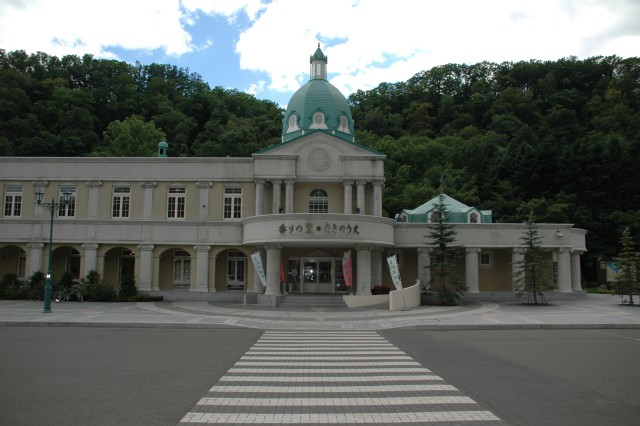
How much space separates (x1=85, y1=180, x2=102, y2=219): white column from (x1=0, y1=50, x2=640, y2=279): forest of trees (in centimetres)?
2157

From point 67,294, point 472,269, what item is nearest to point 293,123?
point 472,269

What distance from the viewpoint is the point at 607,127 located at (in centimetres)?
6731

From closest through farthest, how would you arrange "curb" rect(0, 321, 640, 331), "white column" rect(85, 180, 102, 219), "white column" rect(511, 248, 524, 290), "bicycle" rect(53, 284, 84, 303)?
"curb" rect(0, 321, 640, 331) < "bicycle" rect(53, 284, 84, 303) < "white column" rect(511, 248, 524, 290) < "white column" rect(85, 180, 102, 219)

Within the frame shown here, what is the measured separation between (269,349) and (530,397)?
27.3 ft

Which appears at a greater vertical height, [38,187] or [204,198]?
[38,187]

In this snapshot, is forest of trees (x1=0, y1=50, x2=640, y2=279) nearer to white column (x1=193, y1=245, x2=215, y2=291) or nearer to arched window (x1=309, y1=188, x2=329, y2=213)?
arched window (x1=309, y1=188, x2=329, y2=213)

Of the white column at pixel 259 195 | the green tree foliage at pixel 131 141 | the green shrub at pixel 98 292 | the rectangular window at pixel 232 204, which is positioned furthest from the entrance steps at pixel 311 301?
the green tree foliage at pixel 131 141

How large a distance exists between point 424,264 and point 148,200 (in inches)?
767

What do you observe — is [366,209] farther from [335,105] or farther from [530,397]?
[530,397]

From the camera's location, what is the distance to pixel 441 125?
279ft

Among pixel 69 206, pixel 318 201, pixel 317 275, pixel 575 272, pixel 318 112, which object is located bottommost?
pixel 317 275

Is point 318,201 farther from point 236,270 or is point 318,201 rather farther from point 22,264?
point 22,264

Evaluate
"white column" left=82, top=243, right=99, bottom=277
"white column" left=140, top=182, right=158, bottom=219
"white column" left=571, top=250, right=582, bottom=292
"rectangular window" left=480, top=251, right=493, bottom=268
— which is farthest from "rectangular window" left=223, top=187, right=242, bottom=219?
"white column" left=571, top=250, right=582, bottom=292

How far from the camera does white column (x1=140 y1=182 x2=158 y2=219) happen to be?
3619cm
